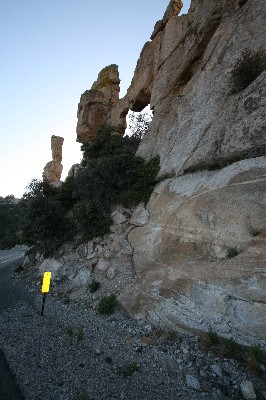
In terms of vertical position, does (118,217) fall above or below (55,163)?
below

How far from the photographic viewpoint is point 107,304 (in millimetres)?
11359

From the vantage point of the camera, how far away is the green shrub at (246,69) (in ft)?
38.0

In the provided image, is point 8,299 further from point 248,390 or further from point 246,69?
point 246,69

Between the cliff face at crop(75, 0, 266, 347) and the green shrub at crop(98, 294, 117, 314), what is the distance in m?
0.50

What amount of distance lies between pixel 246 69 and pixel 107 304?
44.2 feet

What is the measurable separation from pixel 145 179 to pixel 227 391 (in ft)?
40.6

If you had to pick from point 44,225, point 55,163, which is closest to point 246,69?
point 44,225

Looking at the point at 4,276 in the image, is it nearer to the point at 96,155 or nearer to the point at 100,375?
the point at 96,155

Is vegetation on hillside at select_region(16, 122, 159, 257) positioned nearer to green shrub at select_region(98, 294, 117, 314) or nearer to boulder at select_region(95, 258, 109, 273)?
boulder at select_region(95, 258, 109, 273)

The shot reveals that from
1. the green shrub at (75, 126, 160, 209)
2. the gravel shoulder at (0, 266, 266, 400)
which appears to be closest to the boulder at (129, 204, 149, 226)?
the green shrub at (75, 126, 160, 209)

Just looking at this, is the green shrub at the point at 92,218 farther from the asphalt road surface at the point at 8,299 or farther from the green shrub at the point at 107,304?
the green shrub at the point at 107,304

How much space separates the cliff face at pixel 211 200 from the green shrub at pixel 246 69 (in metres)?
0.41

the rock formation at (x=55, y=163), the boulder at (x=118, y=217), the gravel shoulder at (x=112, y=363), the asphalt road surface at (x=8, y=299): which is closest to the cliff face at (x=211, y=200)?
the gravel shoulder at (x=112, y=363)

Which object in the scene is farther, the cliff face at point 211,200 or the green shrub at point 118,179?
the green shrub at point 118,179
